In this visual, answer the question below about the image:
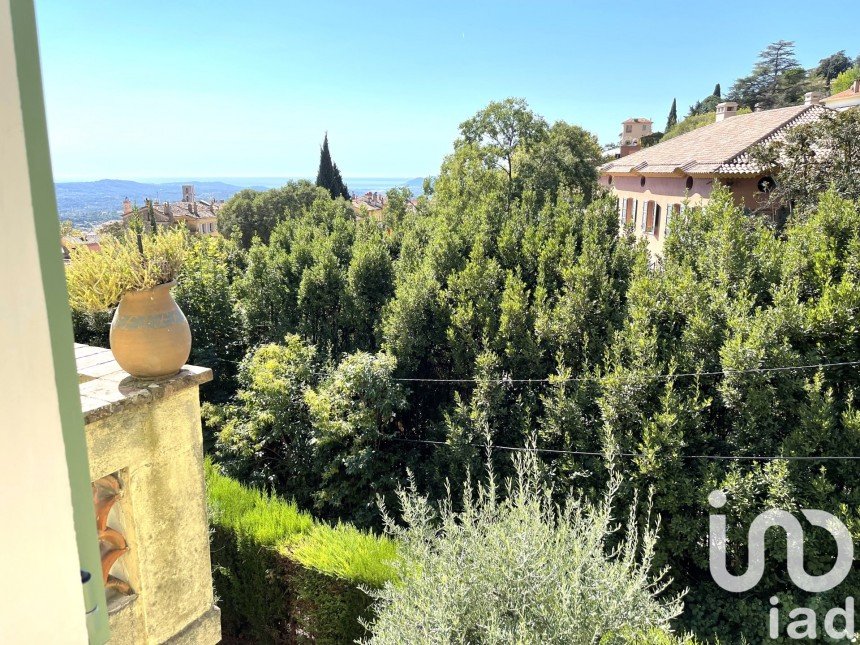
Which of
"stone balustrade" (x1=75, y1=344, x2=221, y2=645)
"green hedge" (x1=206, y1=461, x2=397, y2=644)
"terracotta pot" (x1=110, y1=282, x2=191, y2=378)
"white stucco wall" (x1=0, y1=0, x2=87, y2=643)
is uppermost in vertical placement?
"white stucco wall" (x1=0, y1=0, x2=87, y2=643)

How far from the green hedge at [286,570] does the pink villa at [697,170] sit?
12.2 m

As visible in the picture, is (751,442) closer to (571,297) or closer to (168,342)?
(571,297)

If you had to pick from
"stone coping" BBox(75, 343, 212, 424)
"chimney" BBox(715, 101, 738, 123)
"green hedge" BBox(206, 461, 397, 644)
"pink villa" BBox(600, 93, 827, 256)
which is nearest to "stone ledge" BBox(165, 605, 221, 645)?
"stone coping" BBox(75, 343, 212, 424)

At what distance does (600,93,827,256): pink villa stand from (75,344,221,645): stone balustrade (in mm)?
14108

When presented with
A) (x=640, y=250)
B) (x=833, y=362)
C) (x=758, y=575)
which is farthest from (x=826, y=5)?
(x=758, y=575)

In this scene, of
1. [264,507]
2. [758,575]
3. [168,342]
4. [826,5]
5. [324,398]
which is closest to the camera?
[168,342]

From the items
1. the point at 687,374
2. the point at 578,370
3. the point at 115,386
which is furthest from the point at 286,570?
the point at 687,374

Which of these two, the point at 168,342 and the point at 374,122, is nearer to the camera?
the point at 168,342

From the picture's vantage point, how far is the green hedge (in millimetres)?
5766

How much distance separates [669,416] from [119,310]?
6682 millimetres

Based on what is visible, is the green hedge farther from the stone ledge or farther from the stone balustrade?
the stone balustrade

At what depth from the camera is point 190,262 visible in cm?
1295

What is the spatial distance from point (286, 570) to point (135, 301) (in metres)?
4.10

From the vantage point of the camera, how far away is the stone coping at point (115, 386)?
2.79 metres
